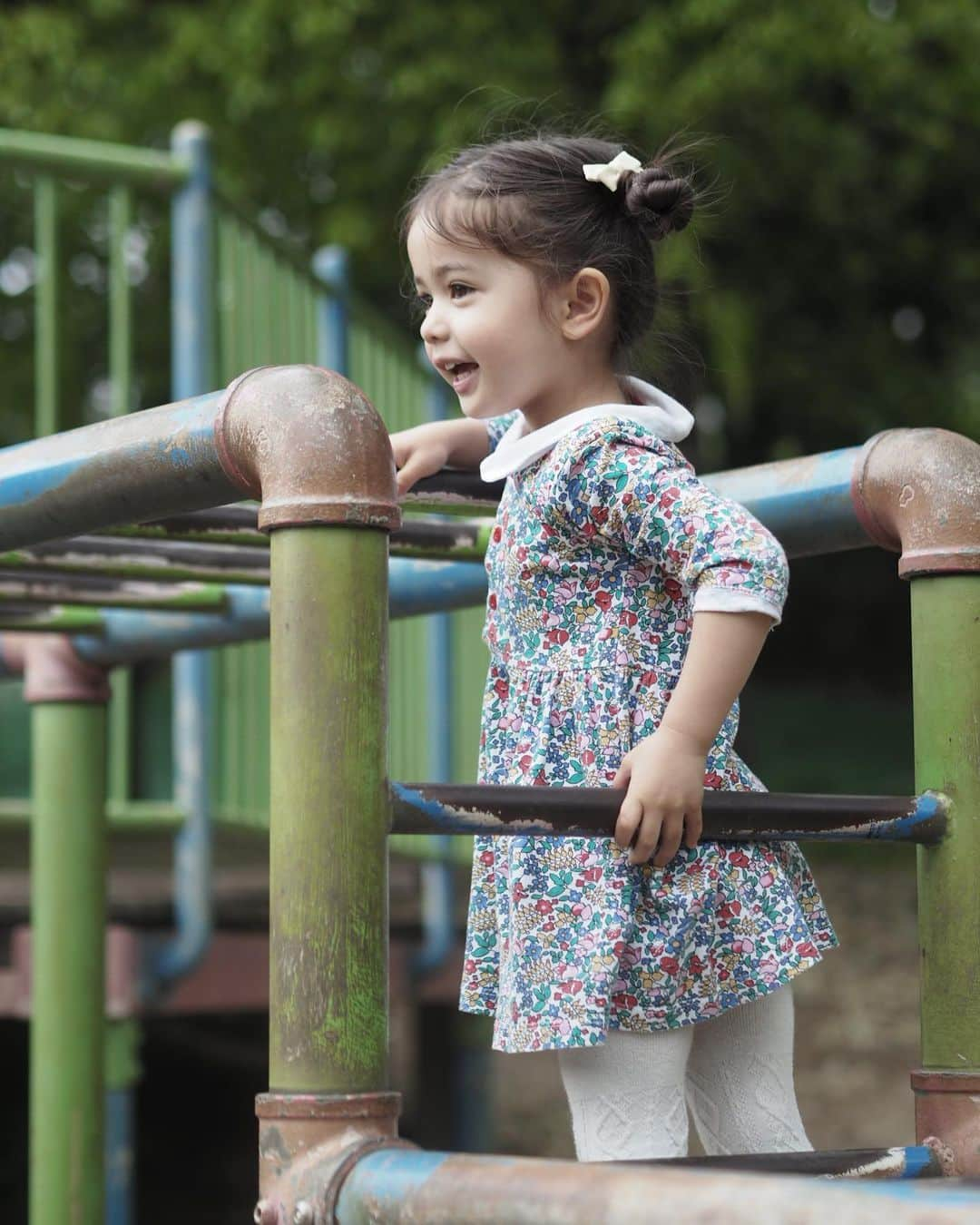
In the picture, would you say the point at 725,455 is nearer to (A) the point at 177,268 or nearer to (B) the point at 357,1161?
(A) the point at 177,268

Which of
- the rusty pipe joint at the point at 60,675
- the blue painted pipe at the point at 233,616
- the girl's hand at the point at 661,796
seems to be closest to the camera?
the girl's hand at the point at 661,796

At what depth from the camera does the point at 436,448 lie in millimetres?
1752

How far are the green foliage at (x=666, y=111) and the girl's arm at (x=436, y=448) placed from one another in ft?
18.8

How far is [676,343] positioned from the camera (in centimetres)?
181

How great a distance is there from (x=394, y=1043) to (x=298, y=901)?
660cm

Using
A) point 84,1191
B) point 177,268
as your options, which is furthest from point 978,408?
point 84,1191

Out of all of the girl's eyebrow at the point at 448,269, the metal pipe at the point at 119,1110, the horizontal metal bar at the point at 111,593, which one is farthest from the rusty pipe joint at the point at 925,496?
the metal pipe at the point at 119,1110

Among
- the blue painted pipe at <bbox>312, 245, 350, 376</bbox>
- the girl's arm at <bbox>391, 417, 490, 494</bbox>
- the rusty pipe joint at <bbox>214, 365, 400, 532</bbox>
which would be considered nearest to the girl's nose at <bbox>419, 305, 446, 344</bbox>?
the girl's arm at <bbox>391, 417, 490, 494</bbox>

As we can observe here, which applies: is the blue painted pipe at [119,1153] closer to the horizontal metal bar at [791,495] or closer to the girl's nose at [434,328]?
the horizontal metal bar at [791,495]

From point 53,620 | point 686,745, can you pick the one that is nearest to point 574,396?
point 686,745

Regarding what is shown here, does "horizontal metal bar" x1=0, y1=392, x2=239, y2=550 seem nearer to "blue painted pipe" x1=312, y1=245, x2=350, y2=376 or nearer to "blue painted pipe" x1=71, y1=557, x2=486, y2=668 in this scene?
"blue painted pipe" x1=71, y1=557, x2=486, y2=668

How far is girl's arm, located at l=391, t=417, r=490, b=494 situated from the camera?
67.7 inches

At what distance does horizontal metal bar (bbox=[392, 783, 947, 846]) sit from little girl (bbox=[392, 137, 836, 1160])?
0.10 feet

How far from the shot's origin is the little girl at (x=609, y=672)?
1.43 m
